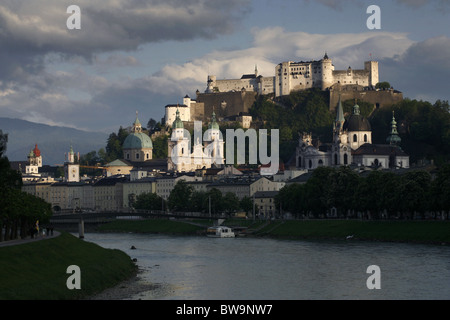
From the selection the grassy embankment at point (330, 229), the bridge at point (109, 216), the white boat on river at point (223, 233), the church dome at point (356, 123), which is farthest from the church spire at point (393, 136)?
the white boat on river at point (223, 233)

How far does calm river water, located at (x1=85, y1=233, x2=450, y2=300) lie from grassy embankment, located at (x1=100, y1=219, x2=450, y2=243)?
3.06 meters

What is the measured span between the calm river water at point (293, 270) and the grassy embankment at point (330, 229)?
306 centimetres

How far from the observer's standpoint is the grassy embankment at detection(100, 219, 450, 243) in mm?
83062

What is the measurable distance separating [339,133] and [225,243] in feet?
275

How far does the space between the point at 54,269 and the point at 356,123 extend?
130 metres

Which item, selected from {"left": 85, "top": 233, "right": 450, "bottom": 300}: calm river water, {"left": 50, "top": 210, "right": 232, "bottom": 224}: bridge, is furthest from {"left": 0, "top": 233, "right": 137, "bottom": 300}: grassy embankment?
{"left": 50, "top": 210, "right": 232, "bottom": 224}: bridge

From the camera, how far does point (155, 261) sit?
234 ft

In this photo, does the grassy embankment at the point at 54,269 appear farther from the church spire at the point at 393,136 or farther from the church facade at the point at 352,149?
the church spire at the point at 393,136

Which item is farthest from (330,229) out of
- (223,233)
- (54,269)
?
(54,269)

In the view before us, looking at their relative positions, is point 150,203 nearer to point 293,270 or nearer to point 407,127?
point 407,127
